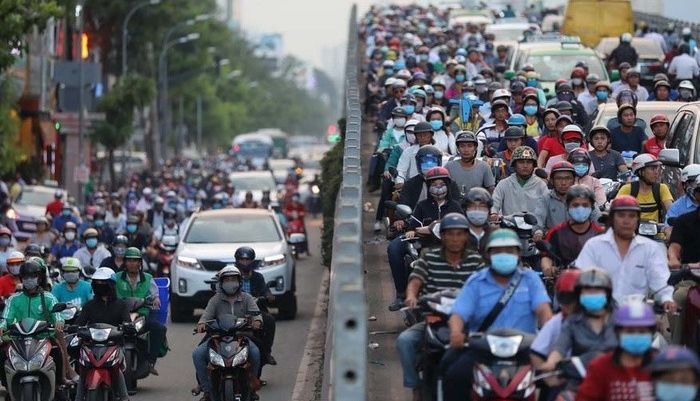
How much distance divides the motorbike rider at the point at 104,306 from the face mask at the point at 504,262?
21.1 ft

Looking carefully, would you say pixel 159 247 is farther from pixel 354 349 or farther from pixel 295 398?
pixel 354 349

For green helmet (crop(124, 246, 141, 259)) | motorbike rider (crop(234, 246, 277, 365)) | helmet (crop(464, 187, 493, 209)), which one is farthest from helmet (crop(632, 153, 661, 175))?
green helmet (crop(124, 246, 141, 259))

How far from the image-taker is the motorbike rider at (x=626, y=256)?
13562 millimetres

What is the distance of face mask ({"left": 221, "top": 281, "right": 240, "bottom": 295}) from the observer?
62.0 ft

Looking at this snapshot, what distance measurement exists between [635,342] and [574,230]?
178 inches

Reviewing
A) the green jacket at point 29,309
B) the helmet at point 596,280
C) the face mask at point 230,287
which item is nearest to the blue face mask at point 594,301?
the helmet at point 596,280

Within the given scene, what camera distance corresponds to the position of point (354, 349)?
10906 millimetres

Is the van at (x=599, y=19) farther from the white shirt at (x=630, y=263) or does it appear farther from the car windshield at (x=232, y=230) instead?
the white shirt at (x=630, y=263)

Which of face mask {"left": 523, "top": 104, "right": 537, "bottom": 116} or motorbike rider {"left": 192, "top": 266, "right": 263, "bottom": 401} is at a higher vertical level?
face mask {"left": 523, "top": 104, "right": 537, "bottom": 116}

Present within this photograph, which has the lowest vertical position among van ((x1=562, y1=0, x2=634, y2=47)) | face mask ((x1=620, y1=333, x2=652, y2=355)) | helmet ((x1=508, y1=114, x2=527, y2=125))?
face mask ((x1=620, y1=333, x2=652, y2=355))

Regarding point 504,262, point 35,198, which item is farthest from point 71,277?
point 35,198

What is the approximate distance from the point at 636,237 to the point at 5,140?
3383 cm

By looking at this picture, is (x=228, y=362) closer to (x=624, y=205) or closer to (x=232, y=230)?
(x=624, y=205)

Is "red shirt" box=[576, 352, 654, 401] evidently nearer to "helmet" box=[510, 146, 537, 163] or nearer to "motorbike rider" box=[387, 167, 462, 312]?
"motorbike rider" box=[387, 167, 462, 312]
